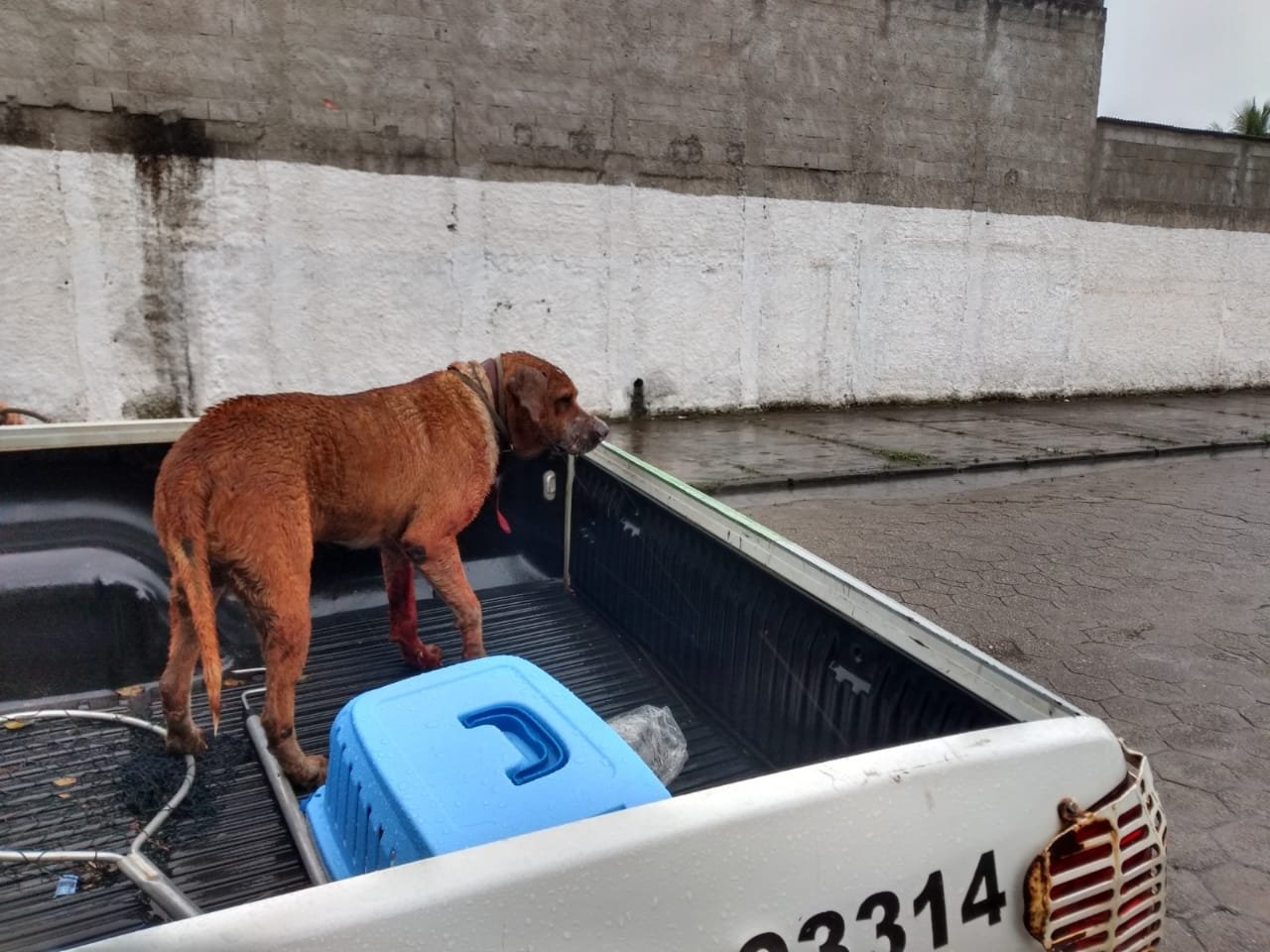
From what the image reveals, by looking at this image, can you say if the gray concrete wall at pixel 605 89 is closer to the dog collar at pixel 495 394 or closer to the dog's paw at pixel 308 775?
the dog collar at pixel 495 394

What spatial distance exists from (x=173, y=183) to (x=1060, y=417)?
11094 mm

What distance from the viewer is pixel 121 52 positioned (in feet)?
26.1

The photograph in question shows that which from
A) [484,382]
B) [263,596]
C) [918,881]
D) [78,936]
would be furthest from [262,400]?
[918,881]

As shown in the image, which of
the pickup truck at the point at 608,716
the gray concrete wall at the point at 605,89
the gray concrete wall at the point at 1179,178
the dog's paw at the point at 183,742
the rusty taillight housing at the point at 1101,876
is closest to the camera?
the pickup truck at the point at 608,716

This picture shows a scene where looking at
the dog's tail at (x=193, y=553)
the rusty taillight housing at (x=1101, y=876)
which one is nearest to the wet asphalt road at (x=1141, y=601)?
the rusty taillight housing at (x=1101, y=876)

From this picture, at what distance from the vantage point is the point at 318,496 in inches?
101

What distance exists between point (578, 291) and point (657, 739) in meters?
8.45

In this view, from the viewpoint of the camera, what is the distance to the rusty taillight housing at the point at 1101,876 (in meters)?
1.30

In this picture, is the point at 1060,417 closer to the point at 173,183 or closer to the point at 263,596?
the point at 173,183

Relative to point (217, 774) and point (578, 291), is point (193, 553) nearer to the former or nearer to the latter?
point (217, 774)

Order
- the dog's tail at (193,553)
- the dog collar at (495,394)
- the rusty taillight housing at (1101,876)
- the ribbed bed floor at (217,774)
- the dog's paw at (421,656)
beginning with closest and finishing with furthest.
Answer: the rusty taillight housing at (1101,876)
the ribbed bed floor at (217,774)
the dog's tail at (193,553)
the dog collar at (495,394)
the dog's paw at (421,656)

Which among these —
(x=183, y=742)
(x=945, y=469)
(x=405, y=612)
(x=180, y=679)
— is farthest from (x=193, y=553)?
(x=945, y=469)

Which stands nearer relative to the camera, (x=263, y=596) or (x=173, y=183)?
(x=263, y=596)

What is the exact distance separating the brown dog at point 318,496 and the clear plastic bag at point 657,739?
69cm
